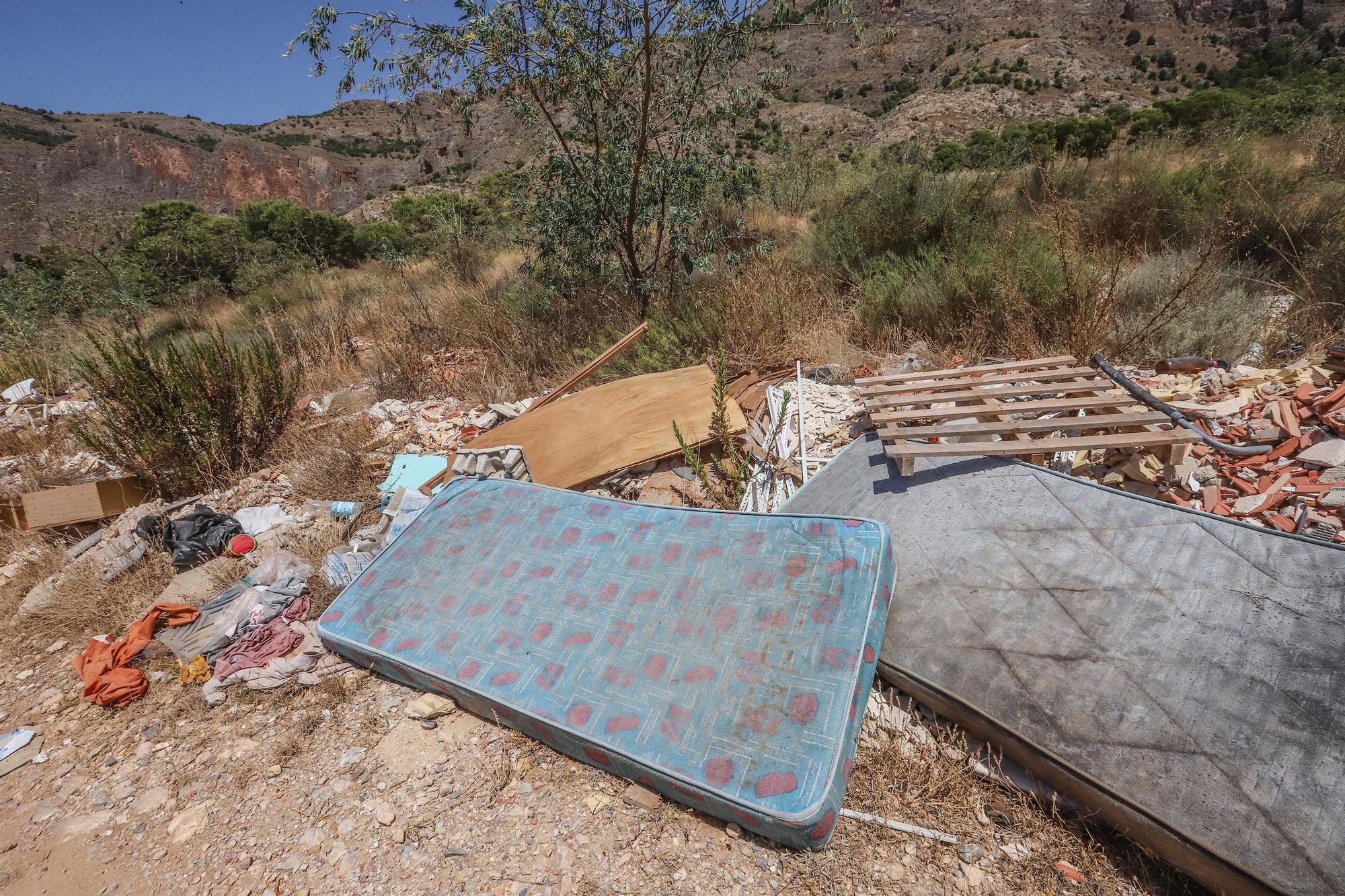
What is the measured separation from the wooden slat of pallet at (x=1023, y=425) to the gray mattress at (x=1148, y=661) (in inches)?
15.3

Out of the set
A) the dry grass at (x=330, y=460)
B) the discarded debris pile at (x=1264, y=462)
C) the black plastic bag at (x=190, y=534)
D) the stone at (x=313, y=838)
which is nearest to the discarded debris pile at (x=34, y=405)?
the dry grass at (x=330, y=460)

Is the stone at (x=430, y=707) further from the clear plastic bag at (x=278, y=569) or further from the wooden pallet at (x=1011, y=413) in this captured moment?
the wooden pallet at (x=1011, y=413)

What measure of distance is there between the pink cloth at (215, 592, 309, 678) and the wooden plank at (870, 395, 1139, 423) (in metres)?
3.18

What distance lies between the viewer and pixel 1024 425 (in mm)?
2658

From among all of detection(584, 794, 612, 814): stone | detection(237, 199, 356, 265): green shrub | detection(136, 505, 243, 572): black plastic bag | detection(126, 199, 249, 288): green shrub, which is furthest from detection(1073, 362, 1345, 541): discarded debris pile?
detection(237, 199, 356, 265): green shrub

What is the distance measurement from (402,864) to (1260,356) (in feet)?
17.8

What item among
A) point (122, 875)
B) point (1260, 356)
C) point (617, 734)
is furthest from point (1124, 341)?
point (122, 875)

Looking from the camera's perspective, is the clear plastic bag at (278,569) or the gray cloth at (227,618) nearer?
the gray cloth at (227,618)

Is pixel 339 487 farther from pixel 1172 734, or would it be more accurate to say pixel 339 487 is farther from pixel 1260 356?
pixel 1260 356

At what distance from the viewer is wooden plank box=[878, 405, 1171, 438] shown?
8.53 feet

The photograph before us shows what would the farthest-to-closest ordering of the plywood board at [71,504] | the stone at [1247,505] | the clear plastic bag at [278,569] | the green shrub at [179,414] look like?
the green shrub at [179,414], the plywood board at [71,504], the clear plastic bag at [278,569], the stone at [1247,505]

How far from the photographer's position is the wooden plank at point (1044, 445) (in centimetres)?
245

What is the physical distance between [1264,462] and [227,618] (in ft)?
16.3

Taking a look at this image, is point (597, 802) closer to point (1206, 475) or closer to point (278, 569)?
point (278, 569)
